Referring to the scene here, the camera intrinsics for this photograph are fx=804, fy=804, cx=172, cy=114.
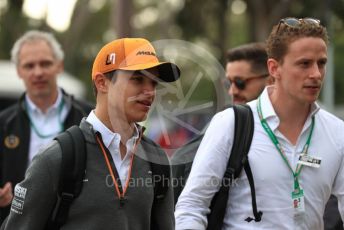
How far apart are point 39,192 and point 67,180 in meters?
0.15

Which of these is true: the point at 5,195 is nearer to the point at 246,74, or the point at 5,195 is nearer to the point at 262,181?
the point at 246,74

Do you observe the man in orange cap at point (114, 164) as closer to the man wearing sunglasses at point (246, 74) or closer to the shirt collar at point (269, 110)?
the shirt collar at point (269, 110)

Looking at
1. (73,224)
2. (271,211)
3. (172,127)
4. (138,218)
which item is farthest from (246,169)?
(172,127)

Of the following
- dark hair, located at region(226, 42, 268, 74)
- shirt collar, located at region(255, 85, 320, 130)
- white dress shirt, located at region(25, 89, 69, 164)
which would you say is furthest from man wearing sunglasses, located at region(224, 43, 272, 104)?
white dress shirt, located at region(25, 89, 69, 164)

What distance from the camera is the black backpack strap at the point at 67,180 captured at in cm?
392

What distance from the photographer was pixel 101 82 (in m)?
4.32

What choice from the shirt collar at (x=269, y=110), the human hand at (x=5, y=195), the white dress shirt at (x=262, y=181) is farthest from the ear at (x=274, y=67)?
the human hand at (x=5, y=195)

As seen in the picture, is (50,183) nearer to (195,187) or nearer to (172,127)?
(195,187)

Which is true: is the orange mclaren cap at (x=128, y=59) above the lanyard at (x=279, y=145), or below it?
above

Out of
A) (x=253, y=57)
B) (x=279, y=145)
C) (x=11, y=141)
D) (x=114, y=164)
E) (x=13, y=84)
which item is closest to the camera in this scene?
(x=114, y=164)

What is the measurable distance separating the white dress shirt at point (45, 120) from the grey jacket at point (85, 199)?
10.2 ft

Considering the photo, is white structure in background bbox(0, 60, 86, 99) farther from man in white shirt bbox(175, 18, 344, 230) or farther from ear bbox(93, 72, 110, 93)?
ear bbox(93, 72, 110, 93)

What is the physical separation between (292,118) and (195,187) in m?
0.73

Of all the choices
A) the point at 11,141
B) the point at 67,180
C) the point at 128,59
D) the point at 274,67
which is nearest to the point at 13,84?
the point at 11,141
